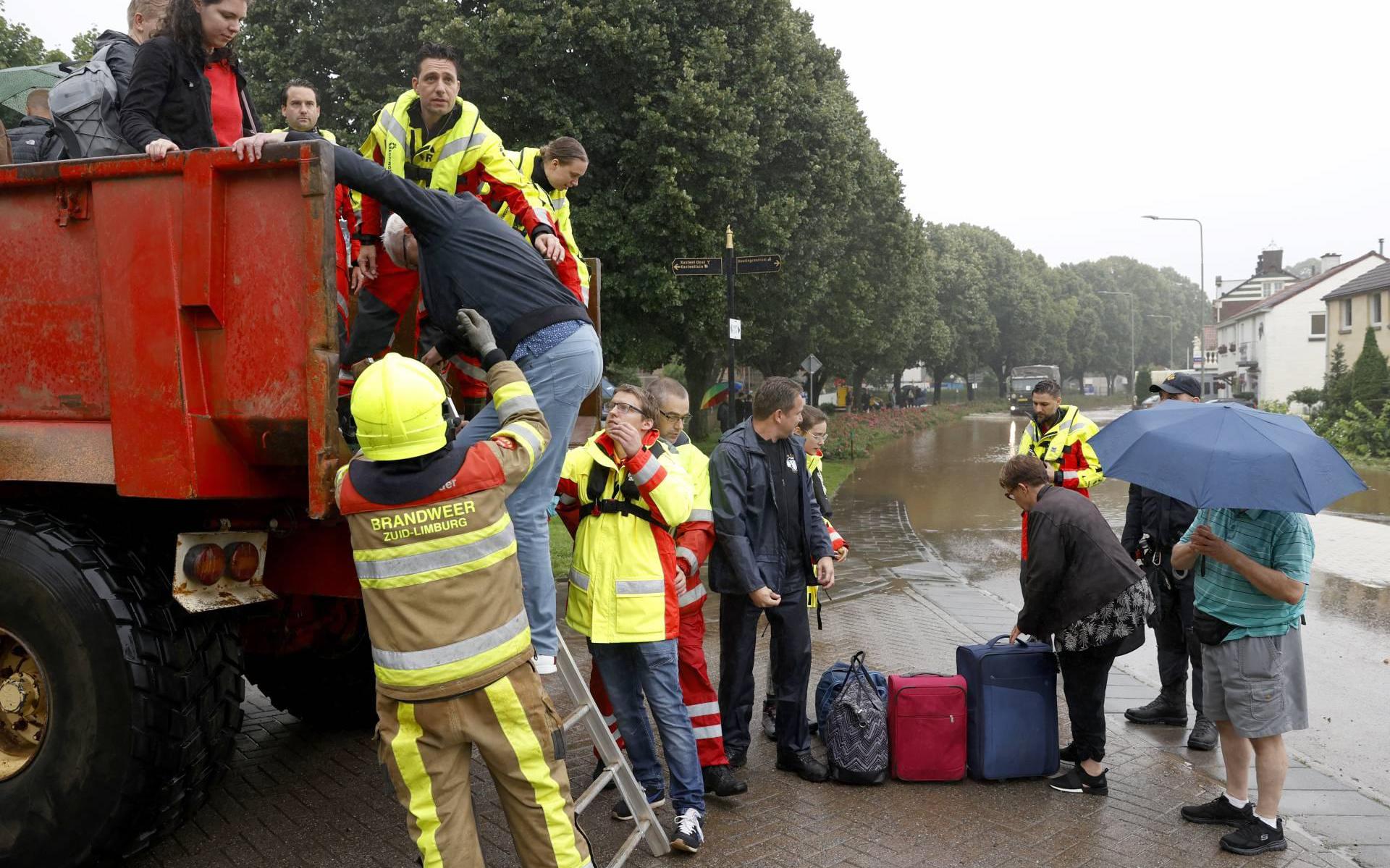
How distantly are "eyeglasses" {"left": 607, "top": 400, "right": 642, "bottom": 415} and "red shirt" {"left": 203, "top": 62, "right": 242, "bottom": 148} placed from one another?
1915 millimetres

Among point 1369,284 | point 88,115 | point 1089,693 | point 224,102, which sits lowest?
point 1089,693

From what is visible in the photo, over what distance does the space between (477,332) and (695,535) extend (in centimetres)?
175

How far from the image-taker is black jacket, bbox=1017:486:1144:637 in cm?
483

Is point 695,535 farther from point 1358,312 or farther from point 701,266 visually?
point 1358,312

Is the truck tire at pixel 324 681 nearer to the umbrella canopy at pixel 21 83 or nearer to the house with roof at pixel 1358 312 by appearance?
the umbrella canopy at pixel 21 83

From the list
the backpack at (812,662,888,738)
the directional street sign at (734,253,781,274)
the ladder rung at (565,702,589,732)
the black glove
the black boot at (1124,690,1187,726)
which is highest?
the directional street sign at (734,253,781,274)

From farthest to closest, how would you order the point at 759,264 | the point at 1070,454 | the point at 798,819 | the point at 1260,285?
the point at 1260,285 → the point at 759,264 → the point at 1070,454 → the point at 798,819

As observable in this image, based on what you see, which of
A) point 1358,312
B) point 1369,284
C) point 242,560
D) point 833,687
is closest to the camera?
point 242,560

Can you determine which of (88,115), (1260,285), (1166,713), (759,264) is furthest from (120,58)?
(1260,285)

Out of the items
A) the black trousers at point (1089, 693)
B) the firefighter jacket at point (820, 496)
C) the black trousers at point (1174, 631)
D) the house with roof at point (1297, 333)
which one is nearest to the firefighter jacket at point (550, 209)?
the firefighter jacket at point (820, 496)

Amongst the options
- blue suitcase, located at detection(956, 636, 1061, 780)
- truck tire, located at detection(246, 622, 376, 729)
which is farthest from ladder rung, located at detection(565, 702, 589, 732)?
blue suitcase, located at detection(956, 636, 1061, 780)

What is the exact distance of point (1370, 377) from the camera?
1085 inches

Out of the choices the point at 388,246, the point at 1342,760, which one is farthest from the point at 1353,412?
the point at 388,246

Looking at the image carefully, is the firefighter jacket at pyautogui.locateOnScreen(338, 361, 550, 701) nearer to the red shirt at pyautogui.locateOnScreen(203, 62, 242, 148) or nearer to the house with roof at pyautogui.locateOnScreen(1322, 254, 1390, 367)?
the red shirt at pyautogui.locateOnScreen(203, 62, 242, 148)
